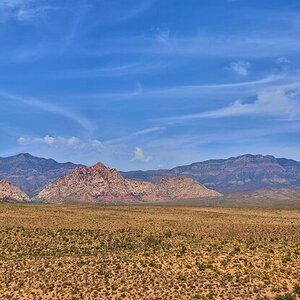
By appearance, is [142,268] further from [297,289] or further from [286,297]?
[297,289]

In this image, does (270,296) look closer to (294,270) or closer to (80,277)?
(294,270)

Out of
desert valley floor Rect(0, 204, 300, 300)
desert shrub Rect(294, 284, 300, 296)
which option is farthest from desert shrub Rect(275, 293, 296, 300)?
desert shrub Rect(294, 284, 300, 296)

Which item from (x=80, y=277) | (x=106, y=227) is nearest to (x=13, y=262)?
(x=80, y=277)

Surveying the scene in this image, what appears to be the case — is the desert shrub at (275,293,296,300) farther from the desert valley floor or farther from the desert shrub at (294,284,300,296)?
the desert shrub at (294,284,300,296)

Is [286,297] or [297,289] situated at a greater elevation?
[297,289]

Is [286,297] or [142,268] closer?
[286,297]

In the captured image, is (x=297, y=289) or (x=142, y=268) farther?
(x=142, y=268)

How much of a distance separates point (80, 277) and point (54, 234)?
74.8 feet

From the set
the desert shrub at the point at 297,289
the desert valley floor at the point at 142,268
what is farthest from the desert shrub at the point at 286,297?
the desert shrub at the point at 297,289

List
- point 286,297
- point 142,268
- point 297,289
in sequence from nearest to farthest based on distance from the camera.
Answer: point 286,297, point 297,289, point 142,268

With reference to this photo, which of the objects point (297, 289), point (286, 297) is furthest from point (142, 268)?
point (297, 289)

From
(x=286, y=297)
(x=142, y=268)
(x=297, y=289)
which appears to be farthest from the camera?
(x=142, y=268)

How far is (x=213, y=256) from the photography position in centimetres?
4084

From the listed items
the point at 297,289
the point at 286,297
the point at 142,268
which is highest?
the point at 142,268
